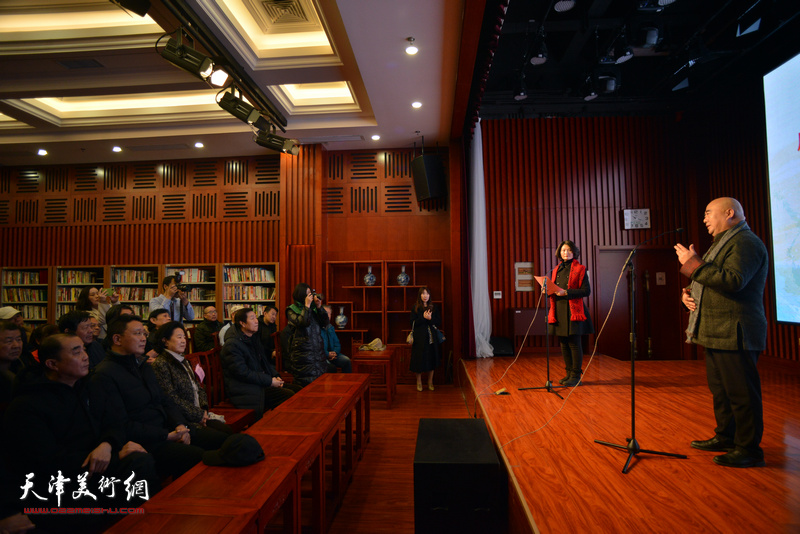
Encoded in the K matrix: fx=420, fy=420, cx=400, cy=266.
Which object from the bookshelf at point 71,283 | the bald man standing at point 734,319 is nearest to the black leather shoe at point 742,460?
the bald man standing at point 734,319

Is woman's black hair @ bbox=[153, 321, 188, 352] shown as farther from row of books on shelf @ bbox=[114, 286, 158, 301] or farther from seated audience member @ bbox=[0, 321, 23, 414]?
row of books on shelf @ bbox=[114, 286, 158, 301]

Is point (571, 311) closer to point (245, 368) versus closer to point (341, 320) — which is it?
point (245, 368)

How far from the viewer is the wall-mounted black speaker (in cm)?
632

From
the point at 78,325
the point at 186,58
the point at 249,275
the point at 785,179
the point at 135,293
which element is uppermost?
the point at 186,58

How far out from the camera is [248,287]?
6.68 m

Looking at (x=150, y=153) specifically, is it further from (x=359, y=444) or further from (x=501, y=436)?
(x=501, y=436)

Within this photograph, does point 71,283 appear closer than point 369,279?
No

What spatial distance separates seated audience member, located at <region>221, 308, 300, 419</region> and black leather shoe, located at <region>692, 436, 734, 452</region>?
3.15 metres

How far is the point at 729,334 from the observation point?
7.36 feet

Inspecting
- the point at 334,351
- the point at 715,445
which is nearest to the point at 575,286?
the point at 715,445

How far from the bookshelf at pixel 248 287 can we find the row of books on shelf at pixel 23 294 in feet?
10.4

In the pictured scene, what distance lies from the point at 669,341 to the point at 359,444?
5289 millimetres

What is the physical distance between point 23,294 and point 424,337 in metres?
6.80

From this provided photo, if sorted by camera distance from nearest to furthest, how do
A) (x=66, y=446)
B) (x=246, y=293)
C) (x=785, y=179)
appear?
(x=66, y=446) < (x=785, y=179) < (x=246, y=293)
